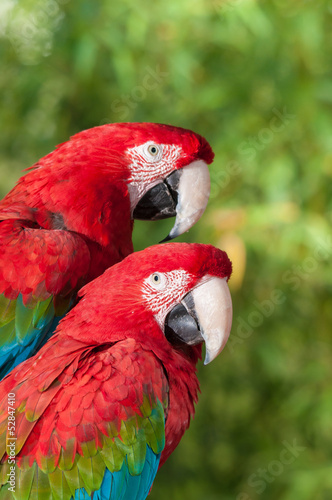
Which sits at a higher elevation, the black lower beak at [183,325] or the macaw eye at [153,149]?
the macaw eye at [153,149]

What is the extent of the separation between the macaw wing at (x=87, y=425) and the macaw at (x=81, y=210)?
186mm

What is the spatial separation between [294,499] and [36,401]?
1507 mm

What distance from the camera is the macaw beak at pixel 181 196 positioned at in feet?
4.09

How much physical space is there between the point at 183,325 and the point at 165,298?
0.05 meters

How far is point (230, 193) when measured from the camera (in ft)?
7.26

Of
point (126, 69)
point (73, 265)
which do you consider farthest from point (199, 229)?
point (73, 265)

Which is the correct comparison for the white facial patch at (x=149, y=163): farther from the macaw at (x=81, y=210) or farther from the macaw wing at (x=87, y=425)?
the macaw wing at (x=87, y=425)

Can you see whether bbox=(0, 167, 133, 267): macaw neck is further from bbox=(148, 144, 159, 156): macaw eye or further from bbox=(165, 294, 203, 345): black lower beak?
bbox=(165, 294, 203, 345): black lower beak

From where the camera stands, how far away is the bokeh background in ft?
6.59

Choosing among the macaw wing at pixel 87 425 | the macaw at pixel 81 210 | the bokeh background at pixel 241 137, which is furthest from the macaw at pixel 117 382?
the bokeh background at pixel 241 137

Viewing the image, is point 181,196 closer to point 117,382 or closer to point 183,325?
point 183,325

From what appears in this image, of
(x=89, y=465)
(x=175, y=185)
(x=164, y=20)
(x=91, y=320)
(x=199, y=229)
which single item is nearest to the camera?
(x=89, y=465)

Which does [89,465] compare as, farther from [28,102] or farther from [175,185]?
[28,102]

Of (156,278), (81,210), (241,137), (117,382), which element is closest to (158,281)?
(156,278)
